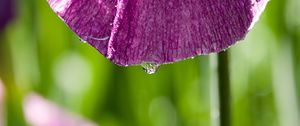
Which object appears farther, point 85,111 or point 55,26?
point 55,26

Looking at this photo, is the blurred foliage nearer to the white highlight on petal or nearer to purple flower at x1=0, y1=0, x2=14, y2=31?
purple flower at x1=0, y1=0, x2=14, y2=31

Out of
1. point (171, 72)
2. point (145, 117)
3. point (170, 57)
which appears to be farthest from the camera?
point (171, 72)

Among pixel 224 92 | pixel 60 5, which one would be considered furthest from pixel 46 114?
pixel 60 5

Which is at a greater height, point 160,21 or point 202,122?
point 160,21

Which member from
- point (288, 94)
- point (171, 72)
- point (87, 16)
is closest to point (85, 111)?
point (171, 72)

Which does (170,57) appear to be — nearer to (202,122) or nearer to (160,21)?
(160,21)

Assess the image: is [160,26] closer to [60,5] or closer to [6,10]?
[60,5]

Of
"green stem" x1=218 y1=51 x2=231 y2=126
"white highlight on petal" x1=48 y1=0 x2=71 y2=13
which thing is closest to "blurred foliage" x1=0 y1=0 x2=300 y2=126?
"green stem" x1=218 y1=51 x2=231 y2=126
